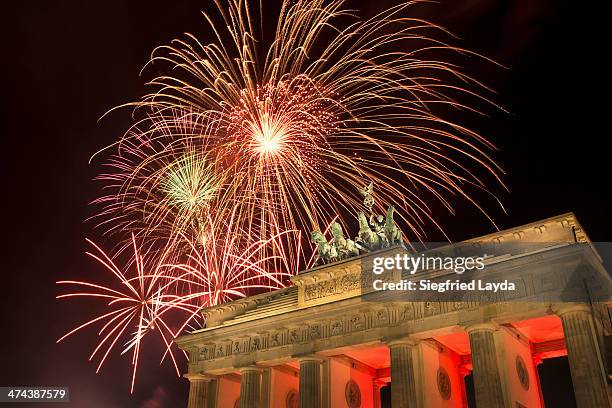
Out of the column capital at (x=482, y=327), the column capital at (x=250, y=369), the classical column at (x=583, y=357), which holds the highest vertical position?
the column capital at (x=482, y=327)

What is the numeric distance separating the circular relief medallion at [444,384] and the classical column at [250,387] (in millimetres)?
9997

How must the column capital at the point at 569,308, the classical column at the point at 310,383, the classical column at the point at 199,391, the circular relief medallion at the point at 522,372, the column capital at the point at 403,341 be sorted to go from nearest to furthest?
the column capital at the point at 569,308 < the circular relief medallion at the point at 522,372 < the column capital at the point at 403,341 < the classical column at the point at 310,383 < the classical column at the point at 199,391

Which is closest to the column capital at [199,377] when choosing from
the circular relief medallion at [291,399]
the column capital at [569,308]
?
the circular relief medallion at [291,399]

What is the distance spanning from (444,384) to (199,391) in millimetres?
14499

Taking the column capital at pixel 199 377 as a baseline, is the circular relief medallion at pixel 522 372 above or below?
below

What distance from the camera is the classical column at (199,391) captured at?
112 ft

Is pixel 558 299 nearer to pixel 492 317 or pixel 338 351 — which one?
pixel 492 317

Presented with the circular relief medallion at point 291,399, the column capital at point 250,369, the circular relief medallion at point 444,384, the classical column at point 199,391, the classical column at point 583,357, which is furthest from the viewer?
the classical column at point 199,391

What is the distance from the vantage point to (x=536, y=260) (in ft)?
81.8

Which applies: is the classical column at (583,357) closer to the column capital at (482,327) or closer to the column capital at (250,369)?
the column capital at (482,327)

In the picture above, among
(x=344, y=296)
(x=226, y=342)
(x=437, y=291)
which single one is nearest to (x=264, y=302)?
(x=226, y=342)

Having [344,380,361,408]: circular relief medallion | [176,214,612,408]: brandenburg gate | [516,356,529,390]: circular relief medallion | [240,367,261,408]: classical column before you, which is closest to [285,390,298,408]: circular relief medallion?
[176,214,612,408]: brandenburg gate

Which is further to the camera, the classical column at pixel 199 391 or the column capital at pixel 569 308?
the classical column at pixel 199 391

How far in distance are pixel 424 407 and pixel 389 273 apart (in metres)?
6.64
